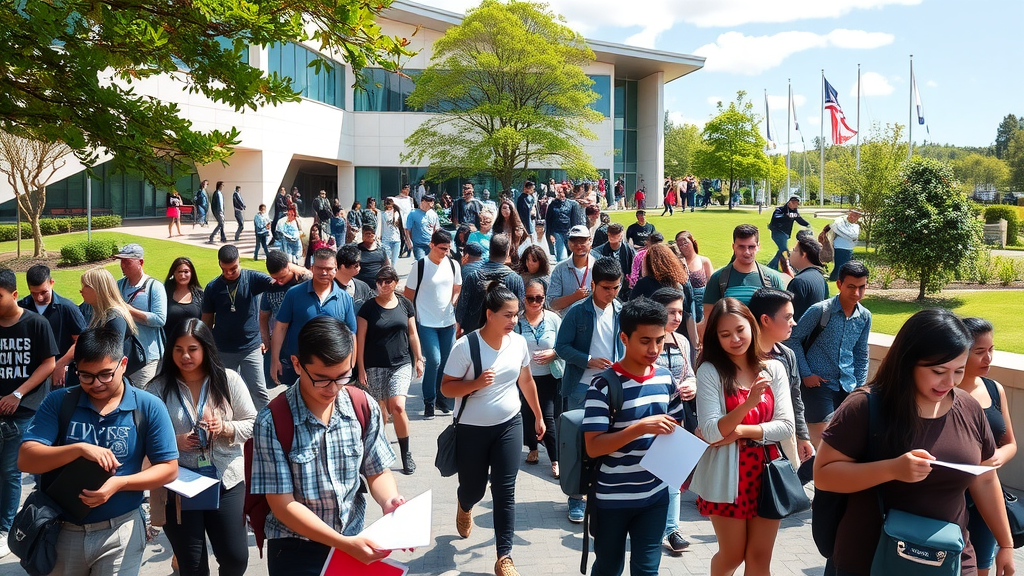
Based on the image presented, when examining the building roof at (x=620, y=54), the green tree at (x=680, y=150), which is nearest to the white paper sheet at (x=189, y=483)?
the building roof at (x=620, y=54)

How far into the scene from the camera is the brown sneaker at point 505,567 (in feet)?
16.1

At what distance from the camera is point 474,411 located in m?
5.15

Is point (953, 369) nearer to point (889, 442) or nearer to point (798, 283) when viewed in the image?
point (889, 442)

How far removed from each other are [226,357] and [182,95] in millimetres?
28317

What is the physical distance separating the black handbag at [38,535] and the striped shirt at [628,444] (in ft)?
8.11

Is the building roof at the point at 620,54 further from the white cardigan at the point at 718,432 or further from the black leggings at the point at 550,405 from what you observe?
the white cardigan at the point at 718,432

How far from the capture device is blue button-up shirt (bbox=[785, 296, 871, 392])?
6.08m

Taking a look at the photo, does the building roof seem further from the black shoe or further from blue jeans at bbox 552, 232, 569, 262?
the black shoe

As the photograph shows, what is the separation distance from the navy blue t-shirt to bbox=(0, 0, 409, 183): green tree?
3.32 metres

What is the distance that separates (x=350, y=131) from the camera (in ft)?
150

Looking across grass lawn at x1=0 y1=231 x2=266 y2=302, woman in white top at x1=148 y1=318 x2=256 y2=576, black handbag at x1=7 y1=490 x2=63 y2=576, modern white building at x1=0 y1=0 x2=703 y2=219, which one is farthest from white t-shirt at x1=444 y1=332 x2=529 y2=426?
modern white building at x1=0 y1=0 x2=703 y2=219

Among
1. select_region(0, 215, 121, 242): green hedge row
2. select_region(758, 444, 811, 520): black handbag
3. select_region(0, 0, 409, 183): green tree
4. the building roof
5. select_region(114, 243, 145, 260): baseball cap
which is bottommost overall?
select_region(758, 444, 811, 520): black handbag

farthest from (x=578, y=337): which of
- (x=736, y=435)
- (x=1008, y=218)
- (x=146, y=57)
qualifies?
(x=1008, y=218)

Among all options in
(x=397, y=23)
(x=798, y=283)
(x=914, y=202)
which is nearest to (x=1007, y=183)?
(x=397, y=23)
